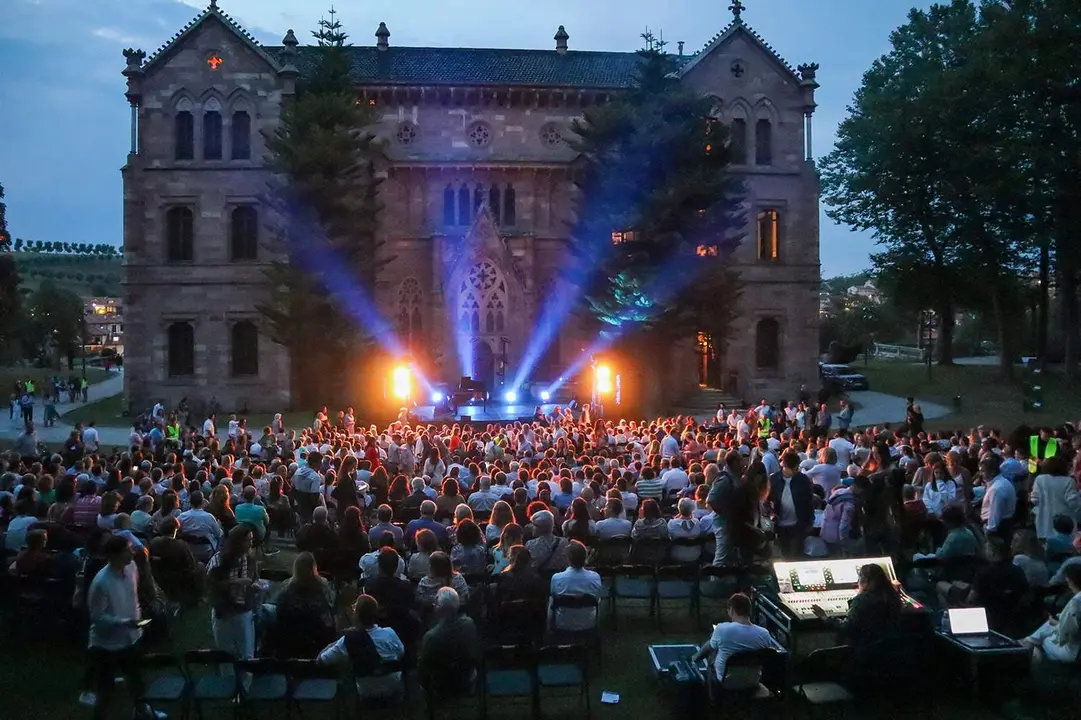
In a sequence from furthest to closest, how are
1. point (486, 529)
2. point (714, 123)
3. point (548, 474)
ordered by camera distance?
point (714, 123), point (548, 474), point (486, 529)

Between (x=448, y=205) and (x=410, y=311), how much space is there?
5297 millimetres

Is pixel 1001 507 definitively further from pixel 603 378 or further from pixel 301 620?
pixel 603 378

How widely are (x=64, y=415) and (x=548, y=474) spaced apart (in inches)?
1159

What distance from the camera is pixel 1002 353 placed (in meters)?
40.1

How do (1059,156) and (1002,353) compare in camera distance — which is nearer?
(1059,156)

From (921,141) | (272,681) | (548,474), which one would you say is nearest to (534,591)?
(272,681)

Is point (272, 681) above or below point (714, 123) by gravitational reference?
below

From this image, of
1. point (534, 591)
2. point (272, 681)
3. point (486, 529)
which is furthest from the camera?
point (486, 529)

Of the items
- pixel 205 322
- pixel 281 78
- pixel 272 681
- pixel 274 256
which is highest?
pixel 281 78

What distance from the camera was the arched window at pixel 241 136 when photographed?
1430 inches

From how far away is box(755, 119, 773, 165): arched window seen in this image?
38.8 metres

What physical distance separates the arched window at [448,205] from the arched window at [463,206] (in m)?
0.35

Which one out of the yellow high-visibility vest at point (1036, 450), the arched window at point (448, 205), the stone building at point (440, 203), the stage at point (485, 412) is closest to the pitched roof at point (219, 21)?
the stone building at point (440, 203)

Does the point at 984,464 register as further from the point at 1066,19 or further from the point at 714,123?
the point at 1066,19
